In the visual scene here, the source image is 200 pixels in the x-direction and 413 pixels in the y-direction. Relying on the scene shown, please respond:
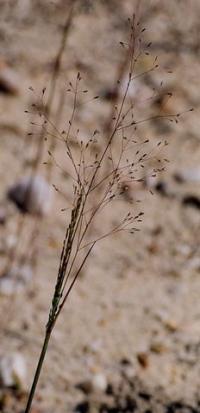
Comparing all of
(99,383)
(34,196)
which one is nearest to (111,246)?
(34,196)

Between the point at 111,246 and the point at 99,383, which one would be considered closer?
the point at 99,383

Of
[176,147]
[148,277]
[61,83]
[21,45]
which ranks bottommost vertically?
[148,277]

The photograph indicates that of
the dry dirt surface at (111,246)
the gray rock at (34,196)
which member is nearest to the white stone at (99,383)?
the dry dirt surface at (111,246)

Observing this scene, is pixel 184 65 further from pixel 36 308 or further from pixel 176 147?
pixel 36 308

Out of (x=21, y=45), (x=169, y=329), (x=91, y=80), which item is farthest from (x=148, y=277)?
(x=21, y=45)

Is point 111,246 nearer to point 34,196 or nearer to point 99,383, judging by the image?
point 34,196

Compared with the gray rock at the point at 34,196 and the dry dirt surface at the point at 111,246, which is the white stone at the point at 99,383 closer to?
the dry dirt surface at the point at 111,246

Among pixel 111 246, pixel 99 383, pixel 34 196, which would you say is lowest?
pixel 99 383

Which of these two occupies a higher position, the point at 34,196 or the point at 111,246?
the point at 34,196

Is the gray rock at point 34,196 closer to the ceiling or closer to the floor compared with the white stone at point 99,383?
closer to the ceiling
